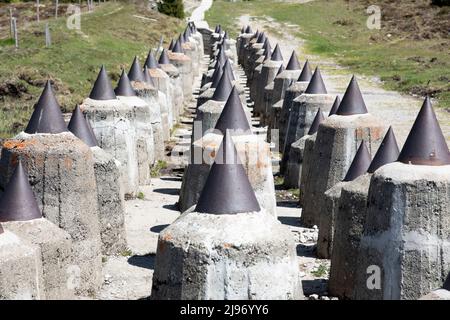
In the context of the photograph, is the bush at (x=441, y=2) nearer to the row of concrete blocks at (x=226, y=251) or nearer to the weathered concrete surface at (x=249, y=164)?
the weathered concrete surface at (x=249, y=164)

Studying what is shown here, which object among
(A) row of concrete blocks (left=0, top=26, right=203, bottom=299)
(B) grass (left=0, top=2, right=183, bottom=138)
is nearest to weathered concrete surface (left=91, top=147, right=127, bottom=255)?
(A) row of concrete blocks (left=0, top=26, right=203, bottom=299)

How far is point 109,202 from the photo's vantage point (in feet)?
44.8

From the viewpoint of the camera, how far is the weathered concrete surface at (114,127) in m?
16.4

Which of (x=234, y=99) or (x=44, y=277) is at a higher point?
(x=234, y=99)

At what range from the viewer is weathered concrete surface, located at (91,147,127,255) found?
13.4 meters

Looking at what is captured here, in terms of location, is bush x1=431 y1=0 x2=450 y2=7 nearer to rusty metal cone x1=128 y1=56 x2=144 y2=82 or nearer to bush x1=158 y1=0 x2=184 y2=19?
bush x1=158 y1=0 x2=184 y2=19

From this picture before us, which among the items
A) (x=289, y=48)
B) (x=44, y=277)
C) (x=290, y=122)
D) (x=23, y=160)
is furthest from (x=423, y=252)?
(x=289, y=48)

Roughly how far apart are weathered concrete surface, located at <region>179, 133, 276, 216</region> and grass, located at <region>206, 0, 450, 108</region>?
18982 mm

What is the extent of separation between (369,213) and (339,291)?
249cm

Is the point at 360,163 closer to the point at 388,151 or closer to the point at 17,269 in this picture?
the point at 388,151

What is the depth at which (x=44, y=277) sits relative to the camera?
10.1 metres

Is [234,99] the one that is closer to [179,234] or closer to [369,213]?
[369,213]

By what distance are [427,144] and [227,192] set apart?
222 cm
